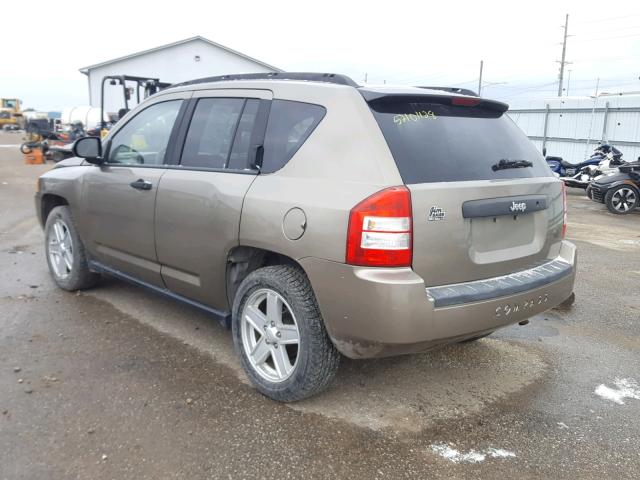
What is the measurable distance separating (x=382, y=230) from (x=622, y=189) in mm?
10888

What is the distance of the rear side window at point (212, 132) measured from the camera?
11.6 ft

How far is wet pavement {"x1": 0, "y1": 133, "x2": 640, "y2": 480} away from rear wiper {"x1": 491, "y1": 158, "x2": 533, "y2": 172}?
1393 mm

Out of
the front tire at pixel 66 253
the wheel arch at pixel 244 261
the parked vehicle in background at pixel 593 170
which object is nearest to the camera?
the wheel arch at pixel 244 261

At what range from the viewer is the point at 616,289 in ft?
19.1

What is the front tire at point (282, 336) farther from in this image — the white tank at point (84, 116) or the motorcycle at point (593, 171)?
the white tank at point (84, 116)

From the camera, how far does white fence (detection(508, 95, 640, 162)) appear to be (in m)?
17.0

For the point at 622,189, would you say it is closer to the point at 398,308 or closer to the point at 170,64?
the point at 398,308

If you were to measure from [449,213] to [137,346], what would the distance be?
2462mm

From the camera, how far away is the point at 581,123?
18.9m

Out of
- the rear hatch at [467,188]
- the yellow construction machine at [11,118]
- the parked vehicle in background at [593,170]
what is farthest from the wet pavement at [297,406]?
the yellow construction machine at [11,118]

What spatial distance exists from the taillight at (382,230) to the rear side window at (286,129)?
651mm

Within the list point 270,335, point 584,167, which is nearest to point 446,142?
point 270,335

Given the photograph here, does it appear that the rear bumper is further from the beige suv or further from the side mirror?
the side mirror

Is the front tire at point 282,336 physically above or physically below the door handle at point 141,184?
below
